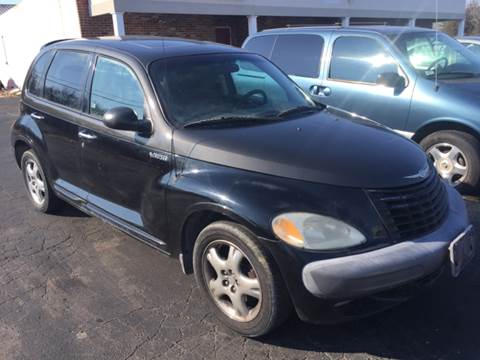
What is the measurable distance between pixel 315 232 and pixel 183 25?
1516cm

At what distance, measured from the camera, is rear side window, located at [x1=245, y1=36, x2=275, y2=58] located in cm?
683

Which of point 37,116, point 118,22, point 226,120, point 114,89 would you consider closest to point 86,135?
point 114,89

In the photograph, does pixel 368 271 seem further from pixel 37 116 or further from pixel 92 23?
pixel 92 23

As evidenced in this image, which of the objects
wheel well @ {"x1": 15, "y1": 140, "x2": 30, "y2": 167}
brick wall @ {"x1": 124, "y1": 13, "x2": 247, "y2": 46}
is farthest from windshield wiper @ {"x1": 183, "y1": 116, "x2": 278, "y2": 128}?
brick wall @ {"x1": 124, "y1": 13, "x2": 247, "y2": 46}

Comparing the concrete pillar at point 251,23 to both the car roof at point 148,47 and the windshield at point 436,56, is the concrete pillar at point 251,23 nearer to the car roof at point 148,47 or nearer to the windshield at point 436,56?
the windshield at point 436,56

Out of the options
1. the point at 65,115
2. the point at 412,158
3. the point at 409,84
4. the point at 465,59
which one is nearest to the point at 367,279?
the point at 412,158

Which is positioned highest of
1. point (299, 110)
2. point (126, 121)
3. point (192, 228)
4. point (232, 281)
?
point (126, 121)

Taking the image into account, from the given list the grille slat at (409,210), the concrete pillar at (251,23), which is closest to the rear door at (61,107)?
the grille slat at (409,210)

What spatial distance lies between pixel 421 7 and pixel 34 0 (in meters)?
17.1

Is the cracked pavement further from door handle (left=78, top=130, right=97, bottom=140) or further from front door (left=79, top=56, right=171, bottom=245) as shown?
door handle (left=78, top=130, right=97, bottom=140)

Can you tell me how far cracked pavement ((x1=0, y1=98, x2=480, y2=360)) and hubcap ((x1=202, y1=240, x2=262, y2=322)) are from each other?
178 millimetres

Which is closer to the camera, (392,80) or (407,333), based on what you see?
(407,333)

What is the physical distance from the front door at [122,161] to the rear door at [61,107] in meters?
0.19

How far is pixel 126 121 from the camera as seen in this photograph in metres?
3.22
